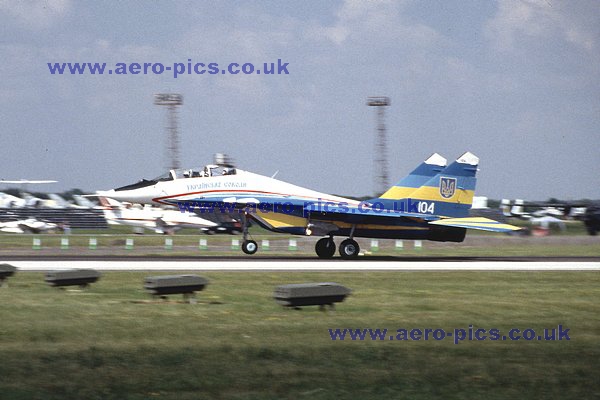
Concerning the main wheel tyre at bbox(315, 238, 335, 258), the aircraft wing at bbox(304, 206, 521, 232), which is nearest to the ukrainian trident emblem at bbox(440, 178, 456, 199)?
the aircraft wing at bbox(304, 206, 521, 232)

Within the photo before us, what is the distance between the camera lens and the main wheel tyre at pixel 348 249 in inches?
1114

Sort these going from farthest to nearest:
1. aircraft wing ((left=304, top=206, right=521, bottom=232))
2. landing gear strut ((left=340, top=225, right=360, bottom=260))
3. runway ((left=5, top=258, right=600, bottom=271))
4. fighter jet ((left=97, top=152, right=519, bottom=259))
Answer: landing gear strut ((left=340, top=225, right=360, bottom=260)), aircraft wing ((left=304, top=206, right=521, bottom=232)), fighter jet ((left=97, top=152, right=519, bottom=259)), runway ((left=5, top=258, right=600, bottom=271))

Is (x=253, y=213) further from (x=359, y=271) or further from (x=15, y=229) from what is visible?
(x=15, y=229)

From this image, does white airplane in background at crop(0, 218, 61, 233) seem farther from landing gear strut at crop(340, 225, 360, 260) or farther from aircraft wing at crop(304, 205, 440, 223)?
landing gear strut at crop(340, 225, 360, 260)

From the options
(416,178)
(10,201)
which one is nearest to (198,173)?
(416,178)

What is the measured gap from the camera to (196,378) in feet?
27.4

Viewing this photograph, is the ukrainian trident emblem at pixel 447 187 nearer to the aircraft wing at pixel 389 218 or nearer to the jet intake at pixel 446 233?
the aircraft wing at pixel 389 218

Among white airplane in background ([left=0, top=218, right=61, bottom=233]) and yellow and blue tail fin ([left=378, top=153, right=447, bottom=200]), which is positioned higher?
yellow and blue tail fin ([left=378, top=153, right=447, bottom=200])

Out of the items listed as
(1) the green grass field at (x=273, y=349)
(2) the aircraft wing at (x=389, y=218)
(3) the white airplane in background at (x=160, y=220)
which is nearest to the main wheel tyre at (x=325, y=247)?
(2) the aircraft wing at (x=389, y=218)

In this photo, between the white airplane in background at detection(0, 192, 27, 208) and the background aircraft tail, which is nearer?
the background aircraft tail

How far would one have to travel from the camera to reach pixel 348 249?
28.3m

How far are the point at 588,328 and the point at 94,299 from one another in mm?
8584

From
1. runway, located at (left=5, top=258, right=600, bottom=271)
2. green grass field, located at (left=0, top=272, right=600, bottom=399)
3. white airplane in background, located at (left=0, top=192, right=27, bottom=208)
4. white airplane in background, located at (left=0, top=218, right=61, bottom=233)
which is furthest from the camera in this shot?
white airplane in background, located at (left=0, top=192, right=27, bottom=208)

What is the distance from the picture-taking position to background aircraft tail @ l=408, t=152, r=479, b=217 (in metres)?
29.2
